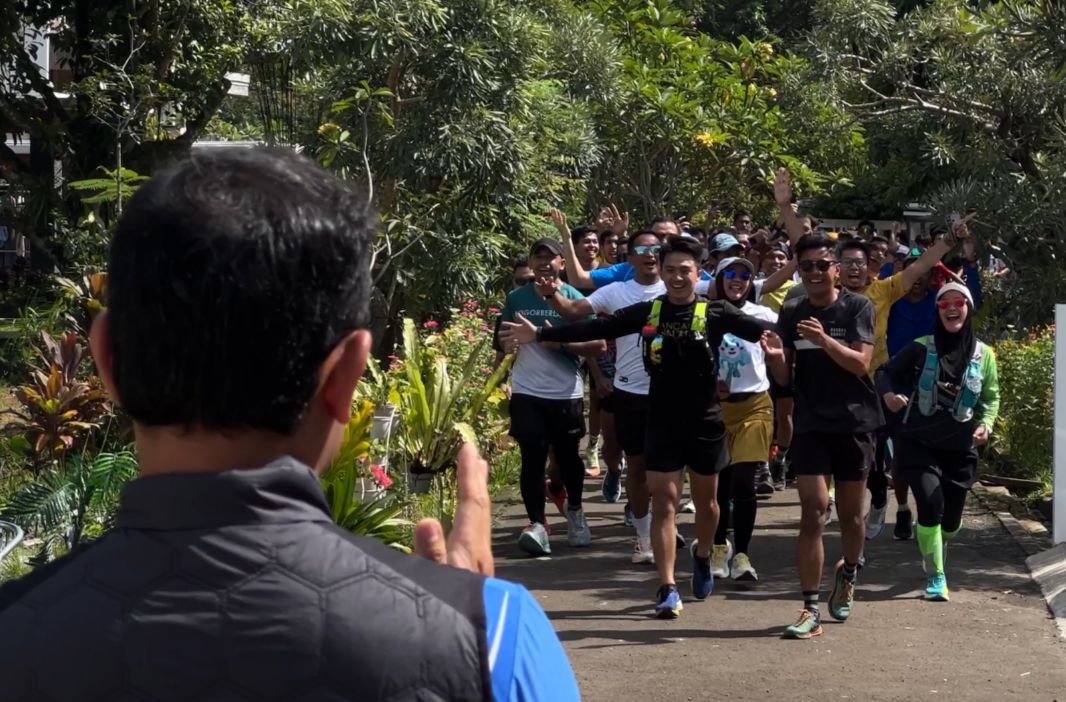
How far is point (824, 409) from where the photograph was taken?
25.5 feet

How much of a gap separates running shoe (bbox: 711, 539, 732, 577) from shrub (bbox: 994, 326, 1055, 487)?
12.6 ft

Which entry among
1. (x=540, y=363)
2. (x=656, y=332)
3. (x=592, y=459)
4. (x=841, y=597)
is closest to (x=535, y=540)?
(x=540, y=363)

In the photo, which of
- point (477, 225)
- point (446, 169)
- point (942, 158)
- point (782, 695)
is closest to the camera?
point (782, 695)

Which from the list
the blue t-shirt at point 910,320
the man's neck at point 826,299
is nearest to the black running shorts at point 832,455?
the man's neck at point 826,299

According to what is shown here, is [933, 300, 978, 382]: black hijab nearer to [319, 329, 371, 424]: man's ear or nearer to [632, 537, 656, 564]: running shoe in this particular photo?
[632, 537, 656, 564]: running shoe

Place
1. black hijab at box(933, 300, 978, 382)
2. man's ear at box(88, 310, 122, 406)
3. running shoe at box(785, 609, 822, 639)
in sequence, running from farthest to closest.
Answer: black hijab at box(933, 300, 978, 382), running shoe at box(785, 609, 822, 639), man's ear at box(88, 310, 122, 406)

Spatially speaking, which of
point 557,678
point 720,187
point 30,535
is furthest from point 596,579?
point 720,187

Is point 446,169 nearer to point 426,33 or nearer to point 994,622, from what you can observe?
point 426,33

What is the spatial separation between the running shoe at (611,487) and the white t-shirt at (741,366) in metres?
2.56

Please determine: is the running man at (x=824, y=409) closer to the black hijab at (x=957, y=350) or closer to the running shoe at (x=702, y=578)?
the running shoe at (x=702, y=578)

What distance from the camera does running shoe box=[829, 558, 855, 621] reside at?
7.99 m

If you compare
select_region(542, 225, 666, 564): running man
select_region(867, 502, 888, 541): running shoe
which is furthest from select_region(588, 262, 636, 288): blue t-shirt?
select_region(867, 502, 888, 541): running shoe

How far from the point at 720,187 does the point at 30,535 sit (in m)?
18.8

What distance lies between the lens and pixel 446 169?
12.8 meters
